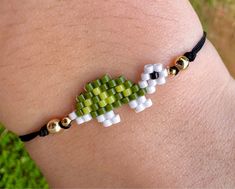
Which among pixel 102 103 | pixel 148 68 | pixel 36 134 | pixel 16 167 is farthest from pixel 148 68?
pixel 16 167

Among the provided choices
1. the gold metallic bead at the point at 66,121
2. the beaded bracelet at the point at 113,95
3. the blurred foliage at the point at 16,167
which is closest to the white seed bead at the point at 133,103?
the beaded bracelet at the point at 113,95

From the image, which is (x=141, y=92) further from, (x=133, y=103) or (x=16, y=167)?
(x=16, y=167)

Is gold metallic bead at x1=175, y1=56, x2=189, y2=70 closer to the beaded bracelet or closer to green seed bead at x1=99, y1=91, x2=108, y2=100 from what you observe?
the beaded bracelet

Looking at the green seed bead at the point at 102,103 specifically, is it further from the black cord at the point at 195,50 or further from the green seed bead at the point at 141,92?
the black cord at the point at 195,50

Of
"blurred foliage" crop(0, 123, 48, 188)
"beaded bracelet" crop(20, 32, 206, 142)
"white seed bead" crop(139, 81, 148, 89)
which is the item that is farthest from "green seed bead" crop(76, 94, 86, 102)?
"blurred foliage" crop(0, 123, 48, 188)

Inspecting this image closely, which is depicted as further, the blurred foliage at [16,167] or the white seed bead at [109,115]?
the blurred foliage at [16,167]

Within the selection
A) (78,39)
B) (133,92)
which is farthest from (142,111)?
(78,39)

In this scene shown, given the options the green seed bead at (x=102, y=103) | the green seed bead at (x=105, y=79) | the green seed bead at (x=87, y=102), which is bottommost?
the green seed bead at (x=102, y=103)

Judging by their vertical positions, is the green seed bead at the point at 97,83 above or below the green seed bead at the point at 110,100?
above
